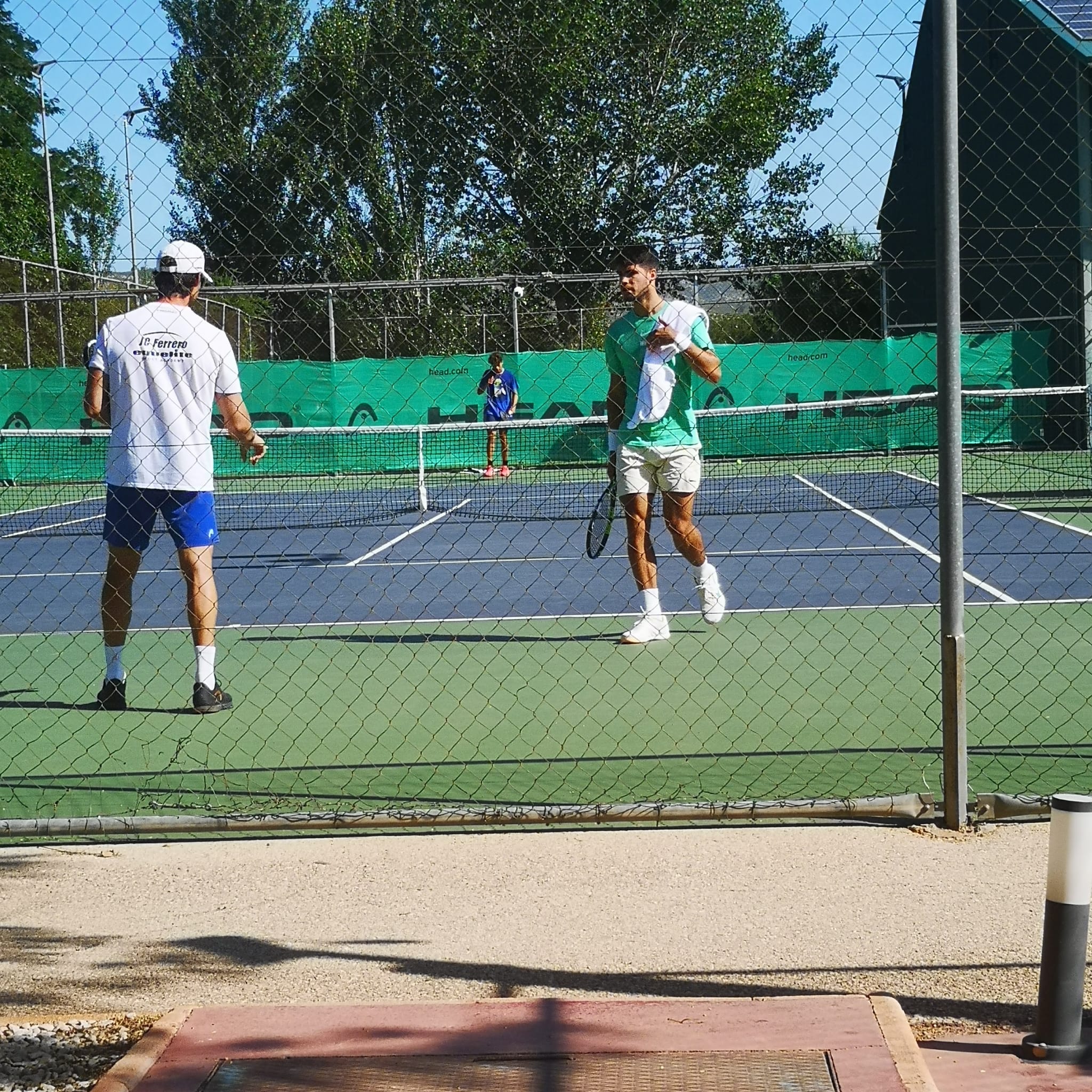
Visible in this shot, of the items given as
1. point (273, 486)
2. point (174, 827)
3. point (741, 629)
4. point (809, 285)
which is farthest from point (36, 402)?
point (174, 827)

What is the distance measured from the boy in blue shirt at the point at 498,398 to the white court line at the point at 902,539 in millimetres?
3798

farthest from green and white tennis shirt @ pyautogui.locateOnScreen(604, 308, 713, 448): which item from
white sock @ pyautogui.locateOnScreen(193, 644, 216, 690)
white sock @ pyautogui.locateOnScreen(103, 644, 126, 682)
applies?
white sock @ pyautogui.locateOnScreen(103, 644, 126, 682)

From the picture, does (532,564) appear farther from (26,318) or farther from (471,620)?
(26,318)

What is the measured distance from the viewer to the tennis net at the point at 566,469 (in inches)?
625

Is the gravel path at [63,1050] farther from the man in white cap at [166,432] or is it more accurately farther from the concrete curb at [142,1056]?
the man in white cap at [166,432]

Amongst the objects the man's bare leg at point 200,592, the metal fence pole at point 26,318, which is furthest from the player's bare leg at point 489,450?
the man's bare leg at point 200,592

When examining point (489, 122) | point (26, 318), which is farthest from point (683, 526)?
point (26, 318)

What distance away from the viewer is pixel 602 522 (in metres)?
8.81

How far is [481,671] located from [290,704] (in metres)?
0.95

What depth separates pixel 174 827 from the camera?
14.8 ft

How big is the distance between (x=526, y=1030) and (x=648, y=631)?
13.4 ft

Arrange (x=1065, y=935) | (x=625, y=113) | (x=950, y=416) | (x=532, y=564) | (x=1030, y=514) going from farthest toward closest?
1. (x=1030, y=514)
2. (x=532, y=564)
3. (x=625, y=113)
4. (x=950, y=416)
5. (x=1065, y=935)

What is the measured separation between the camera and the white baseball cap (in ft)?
19.1

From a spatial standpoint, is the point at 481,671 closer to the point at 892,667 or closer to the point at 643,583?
the point at 643,583
